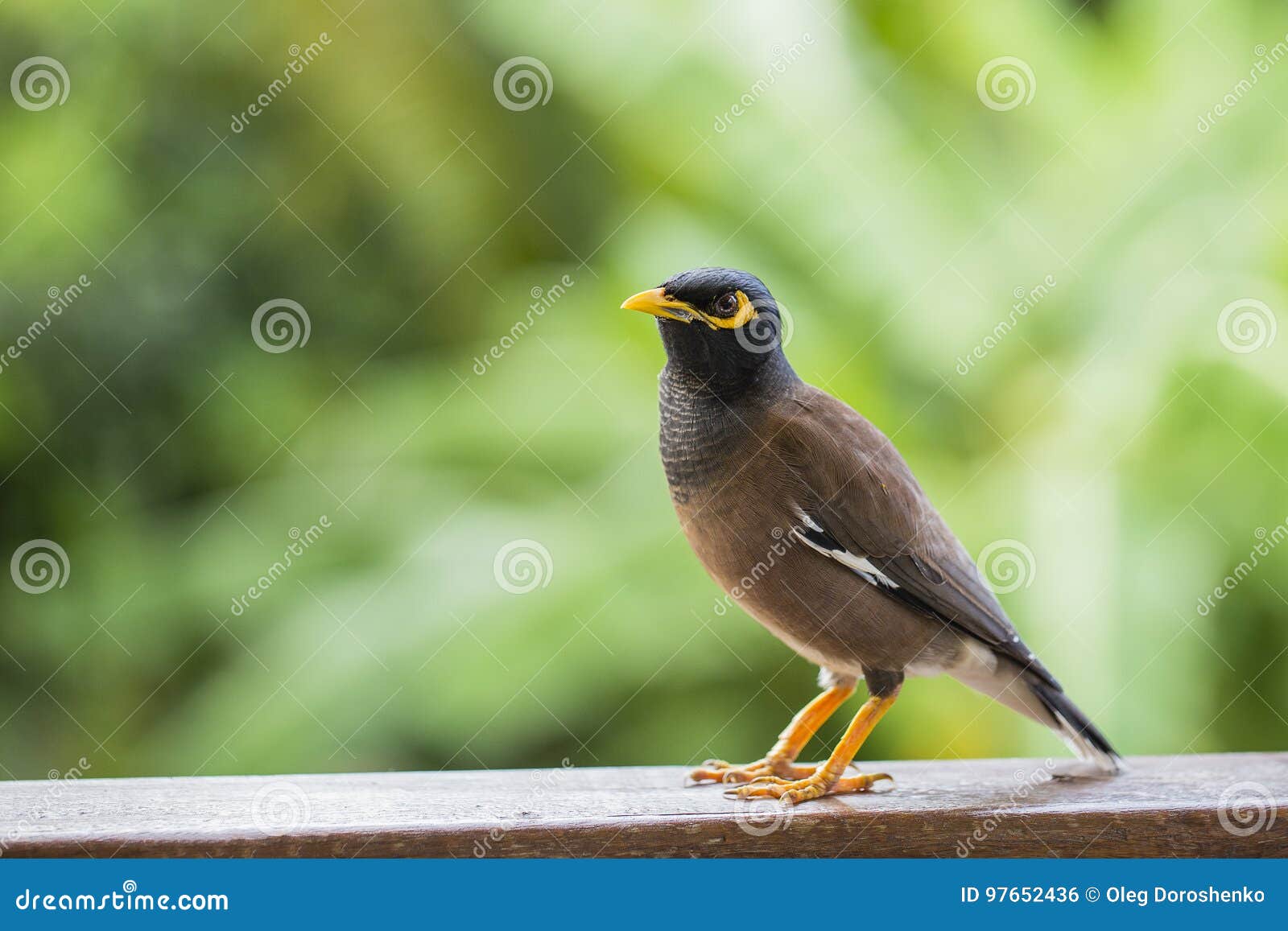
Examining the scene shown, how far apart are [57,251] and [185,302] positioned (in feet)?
1.65

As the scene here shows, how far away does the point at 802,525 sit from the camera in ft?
7.29

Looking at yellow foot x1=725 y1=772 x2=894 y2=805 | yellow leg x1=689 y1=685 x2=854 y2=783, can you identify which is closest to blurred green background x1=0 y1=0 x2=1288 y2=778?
yellow leg x1=689 y1=685 x2=854 y2=783

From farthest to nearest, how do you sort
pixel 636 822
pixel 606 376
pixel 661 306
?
pixel 606 376 < pixel 661 306 < pixel 636 822

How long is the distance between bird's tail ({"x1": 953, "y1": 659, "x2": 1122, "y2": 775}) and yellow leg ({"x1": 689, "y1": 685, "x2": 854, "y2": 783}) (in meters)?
0.26

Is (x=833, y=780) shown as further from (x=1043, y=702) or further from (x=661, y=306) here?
(x=661, y=306)

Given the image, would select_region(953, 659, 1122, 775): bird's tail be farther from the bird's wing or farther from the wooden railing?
the wooden railing

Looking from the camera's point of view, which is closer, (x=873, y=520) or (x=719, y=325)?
(x=719, y=325)

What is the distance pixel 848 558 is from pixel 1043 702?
0.56 meters

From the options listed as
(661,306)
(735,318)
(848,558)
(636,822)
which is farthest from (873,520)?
(636,822)

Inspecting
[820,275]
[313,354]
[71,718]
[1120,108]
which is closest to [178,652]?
[71,718]

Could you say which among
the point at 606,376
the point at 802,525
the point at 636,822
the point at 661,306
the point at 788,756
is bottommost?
the point at 636,822

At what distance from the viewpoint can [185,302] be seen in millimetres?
4543

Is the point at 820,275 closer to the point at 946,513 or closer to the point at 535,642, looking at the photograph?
the point at 946,513

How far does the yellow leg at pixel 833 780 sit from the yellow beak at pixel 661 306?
2.66ft
